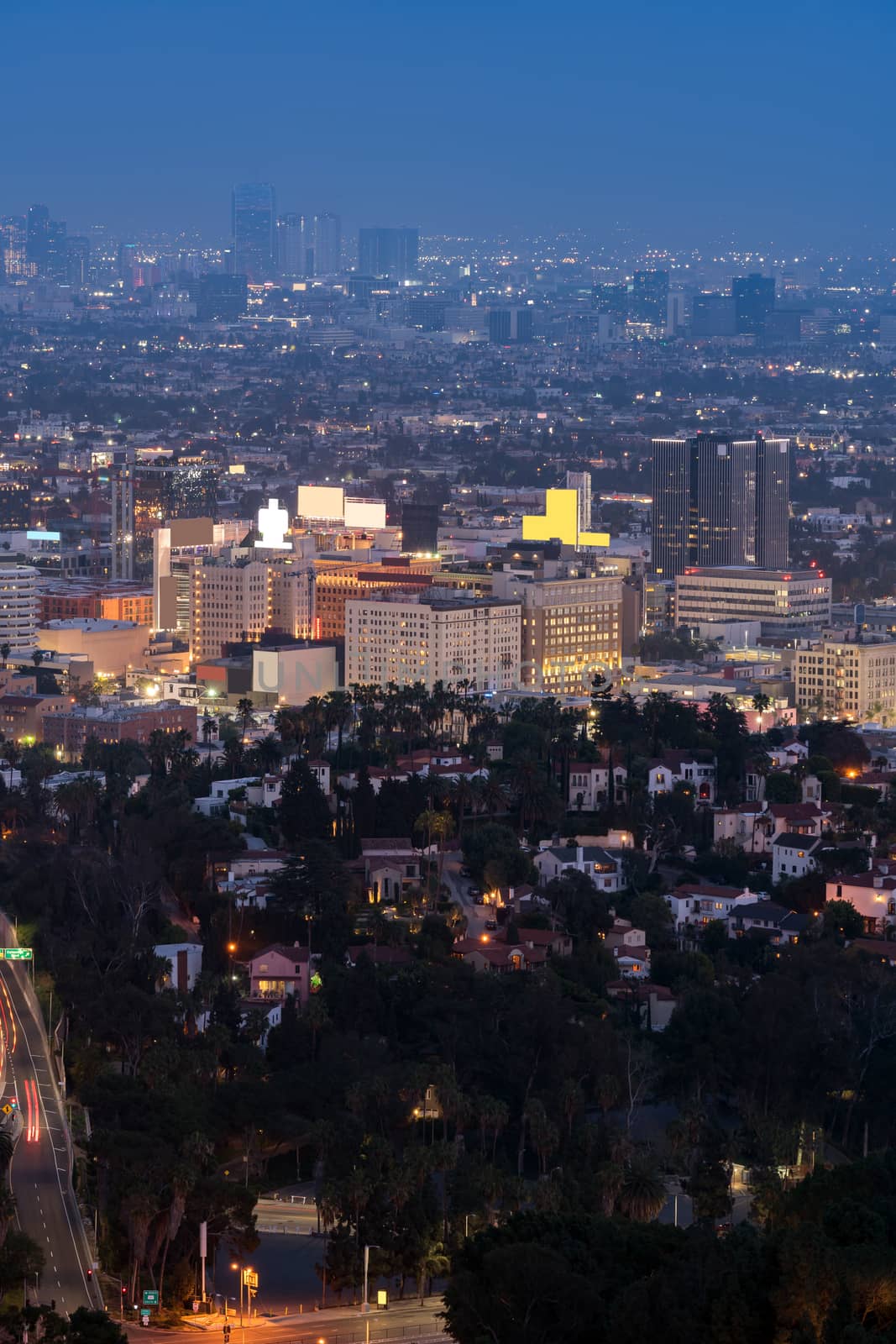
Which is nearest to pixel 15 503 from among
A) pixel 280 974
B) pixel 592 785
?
pixel 592 785

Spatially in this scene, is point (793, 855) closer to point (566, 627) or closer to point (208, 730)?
point (208, 730)

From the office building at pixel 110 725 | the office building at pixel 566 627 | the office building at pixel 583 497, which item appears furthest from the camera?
the office building at pixel 583 497

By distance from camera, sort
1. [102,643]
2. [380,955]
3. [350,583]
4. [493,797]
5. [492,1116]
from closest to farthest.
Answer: [492,1116]
[380,955]
[493,797]
[102,643]
[350,583]

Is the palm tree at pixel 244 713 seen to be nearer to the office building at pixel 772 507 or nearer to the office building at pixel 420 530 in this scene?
the office building at pixel 420 530

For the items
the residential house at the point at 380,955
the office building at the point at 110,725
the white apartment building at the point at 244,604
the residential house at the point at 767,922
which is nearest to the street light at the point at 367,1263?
the residential house at the point at 380,955

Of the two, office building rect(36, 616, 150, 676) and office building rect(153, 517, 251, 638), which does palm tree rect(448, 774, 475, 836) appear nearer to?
office building rect(36, 616, 150, 676)

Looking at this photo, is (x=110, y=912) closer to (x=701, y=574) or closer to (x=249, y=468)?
(x=701, y=574)

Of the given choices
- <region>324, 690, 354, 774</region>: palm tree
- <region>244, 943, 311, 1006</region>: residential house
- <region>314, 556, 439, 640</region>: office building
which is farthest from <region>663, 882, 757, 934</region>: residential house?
<region>314, 556, 439, 640</region>: office building
